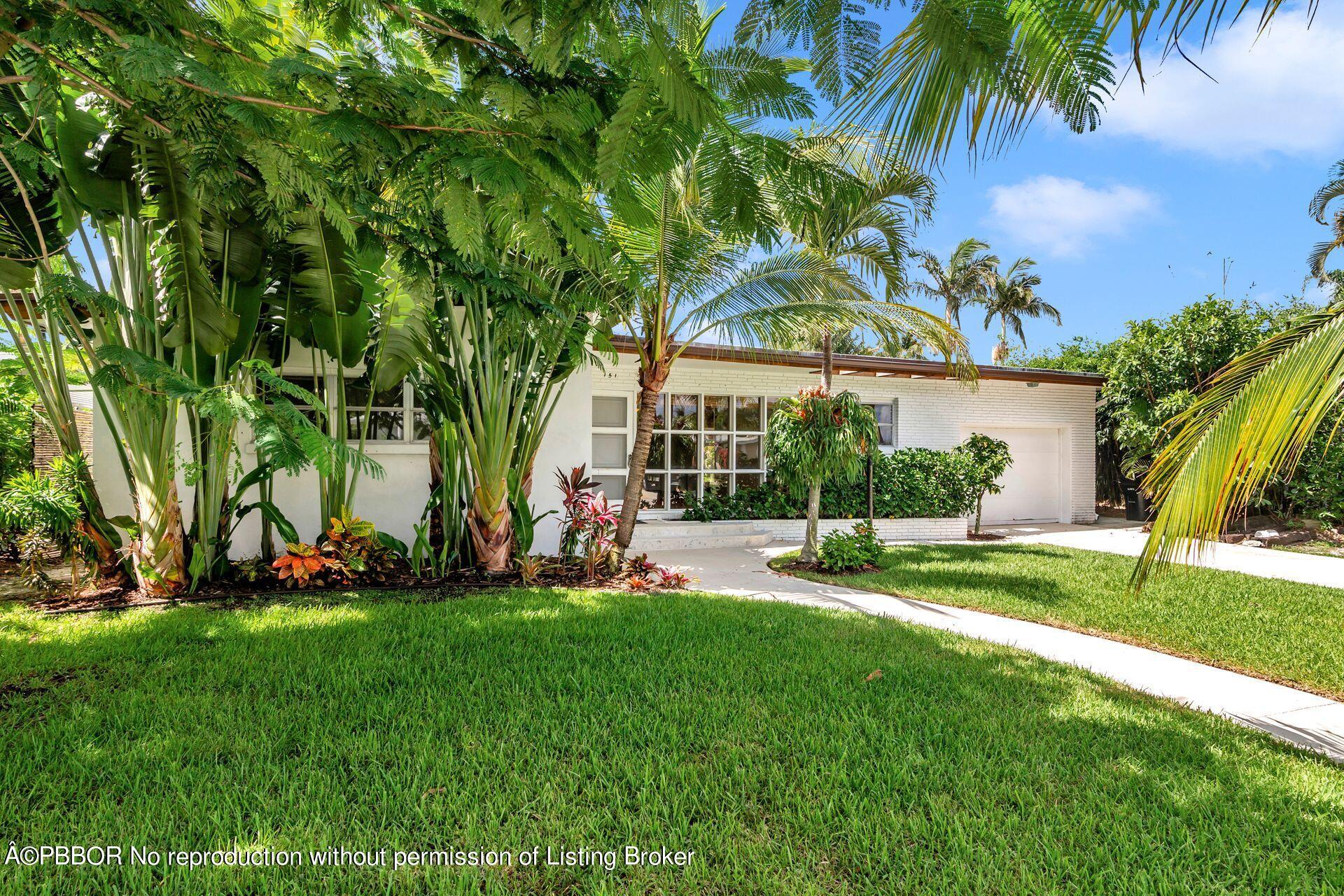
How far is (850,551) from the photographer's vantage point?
863 centimetres

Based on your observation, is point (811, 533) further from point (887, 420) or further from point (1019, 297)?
point (1019, 297)

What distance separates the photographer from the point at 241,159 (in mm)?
2855

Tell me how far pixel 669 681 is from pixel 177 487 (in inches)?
203

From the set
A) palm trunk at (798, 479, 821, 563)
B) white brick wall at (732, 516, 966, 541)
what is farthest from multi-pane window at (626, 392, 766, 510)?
palm trunk at (798, 479, 821, 563)

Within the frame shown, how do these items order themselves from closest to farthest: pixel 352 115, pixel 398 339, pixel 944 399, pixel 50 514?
1. pixel 352 115
2. pixel 50 514
3. pixel 398 339
4. pixel 944 399

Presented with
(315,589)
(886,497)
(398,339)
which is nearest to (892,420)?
(886,497)

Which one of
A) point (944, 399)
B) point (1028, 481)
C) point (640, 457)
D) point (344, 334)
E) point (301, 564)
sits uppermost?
point (944, 399)

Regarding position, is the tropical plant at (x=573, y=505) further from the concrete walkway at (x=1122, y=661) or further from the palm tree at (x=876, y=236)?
the palm tree at (x=876, y=236)

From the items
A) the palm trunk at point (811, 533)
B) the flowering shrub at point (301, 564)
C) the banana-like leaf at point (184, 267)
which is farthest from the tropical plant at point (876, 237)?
the flowering shrub at point (301, 564)

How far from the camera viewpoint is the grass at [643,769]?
2227 mm

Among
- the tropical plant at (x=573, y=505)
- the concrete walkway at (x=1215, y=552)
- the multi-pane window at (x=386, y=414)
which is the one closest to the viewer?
the tropical plant at (x=573, y=505)

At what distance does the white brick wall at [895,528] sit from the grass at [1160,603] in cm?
212

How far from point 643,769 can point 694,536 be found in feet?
27.2

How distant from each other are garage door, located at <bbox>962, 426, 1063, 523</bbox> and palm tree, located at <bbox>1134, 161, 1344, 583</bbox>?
12948 mm
